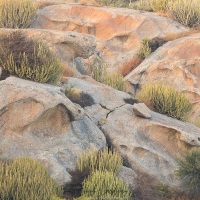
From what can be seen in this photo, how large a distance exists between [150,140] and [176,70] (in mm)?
8242

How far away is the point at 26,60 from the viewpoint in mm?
10094

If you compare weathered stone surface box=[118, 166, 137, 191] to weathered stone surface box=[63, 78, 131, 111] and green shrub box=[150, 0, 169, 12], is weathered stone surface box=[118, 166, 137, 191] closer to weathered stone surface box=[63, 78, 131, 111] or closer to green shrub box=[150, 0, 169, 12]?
weathered stone surface box=[63, 78, 131, 111]

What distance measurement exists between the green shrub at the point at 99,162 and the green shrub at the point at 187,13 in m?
14.3

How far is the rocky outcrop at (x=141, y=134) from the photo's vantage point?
387 inches

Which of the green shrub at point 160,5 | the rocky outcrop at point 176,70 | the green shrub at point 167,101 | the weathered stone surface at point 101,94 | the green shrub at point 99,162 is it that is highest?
the green shrub at point 99,162

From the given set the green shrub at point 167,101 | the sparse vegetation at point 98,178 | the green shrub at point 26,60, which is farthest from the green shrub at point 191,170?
the green shrub at point 26,60

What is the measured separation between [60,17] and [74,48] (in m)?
6.84

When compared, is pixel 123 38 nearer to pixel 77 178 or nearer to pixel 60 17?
pixel 60 17

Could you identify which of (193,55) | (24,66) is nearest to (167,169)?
(24,66)

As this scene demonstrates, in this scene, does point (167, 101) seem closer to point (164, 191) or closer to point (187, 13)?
point (164, 191)

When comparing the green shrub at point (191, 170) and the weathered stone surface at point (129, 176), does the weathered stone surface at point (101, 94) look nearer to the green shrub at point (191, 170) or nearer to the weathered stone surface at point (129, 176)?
the weathered stone surface at point (129, 176)

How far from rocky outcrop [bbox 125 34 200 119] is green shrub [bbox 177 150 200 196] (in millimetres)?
8319

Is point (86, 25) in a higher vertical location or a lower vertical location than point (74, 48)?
lower

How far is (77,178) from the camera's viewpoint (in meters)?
8.11
